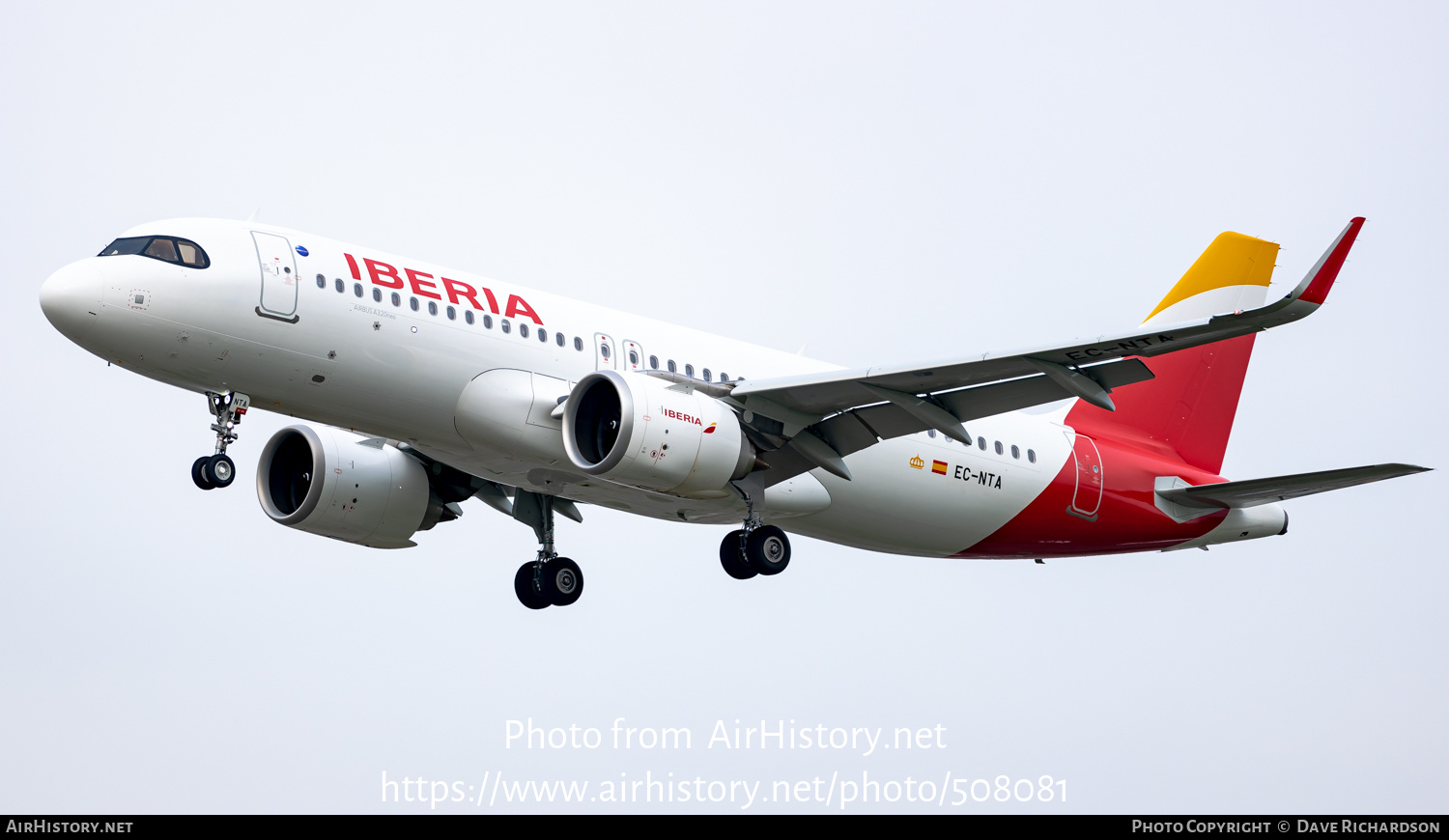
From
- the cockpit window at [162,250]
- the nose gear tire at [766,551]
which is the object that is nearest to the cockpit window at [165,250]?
the cockpit window at [162,250]

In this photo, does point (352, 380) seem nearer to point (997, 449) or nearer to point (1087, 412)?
point (997, 449)

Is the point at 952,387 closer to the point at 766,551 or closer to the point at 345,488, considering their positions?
the point at 766,551

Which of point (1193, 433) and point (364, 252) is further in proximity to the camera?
point (1193, 433)

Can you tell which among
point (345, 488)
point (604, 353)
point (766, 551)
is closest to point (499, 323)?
point (604, 353)

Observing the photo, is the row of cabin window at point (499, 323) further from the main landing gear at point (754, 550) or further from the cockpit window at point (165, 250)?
the main landing gear at point (754, 550)

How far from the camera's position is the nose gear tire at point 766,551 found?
24797 millimetres

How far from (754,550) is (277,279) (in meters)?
8.37

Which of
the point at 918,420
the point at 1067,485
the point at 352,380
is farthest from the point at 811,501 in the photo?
the point at 352,380

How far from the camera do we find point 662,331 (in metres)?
25.2

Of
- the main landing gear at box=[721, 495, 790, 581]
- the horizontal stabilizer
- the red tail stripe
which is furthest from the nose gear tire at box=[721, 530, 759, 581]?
the red tail stripe

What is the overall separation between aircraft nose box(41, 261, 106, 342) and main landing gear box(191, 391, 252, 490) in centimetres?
196

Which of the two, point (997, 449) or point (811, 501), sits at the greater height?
point (997, 449)

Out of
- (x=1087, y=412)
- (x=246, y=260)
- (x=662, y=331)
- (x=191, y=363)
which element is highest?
(x=1087, y=412)

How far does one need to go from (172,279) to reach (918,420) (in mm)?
10942
